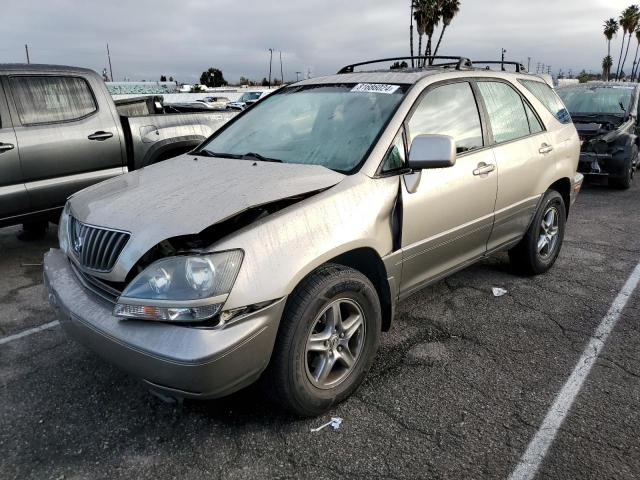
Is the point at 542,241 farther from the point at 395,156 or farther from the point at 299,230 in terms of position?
the point at 299,230

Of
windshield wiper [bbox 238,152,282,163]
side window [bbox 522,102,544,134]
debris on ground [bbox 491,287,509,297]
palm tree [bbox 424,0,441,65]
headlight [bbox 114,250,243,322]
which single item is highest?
palm tree [bbox 424,0,441,65]

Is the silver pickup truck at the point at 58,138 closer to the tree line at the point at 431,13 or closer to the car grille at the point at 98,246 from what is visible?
the car grille at the point at 98,246

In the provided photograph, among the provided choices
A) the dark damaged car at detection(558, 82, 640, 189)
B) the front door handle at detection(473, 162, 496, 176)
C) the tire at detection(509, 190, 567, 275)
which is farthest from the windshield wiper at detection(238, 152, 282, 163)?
the dark damaged car at detection(558, 82, 640, 189)

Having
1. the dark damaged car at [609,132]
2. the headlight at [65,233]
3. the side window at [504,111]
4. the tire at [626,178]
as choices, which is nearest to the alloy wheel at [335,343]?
the headlight at [65,233]

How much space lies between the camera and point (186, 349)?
82.3 inches

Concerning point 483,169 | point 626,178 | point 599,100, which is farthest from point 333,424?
point 599,100

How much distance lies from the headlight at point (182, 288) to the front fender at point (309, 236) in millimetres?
53

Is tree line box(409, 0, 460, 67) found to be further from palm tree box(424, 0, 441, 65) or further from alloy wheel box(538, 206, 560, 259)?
alloy wheel box(538, 206, 560, 259)

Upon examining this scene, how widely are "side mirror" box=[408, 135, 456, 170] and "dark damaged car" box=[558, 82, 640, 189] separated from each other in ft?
21.8

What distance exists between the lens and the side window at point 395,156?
2910 millimetres

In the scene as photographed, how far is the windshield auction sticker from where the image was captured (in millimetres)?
3283

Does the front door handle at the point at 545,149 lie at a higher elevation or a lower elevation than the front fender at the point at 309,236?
higher

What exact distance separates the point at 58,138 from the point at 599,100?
8.87 meters

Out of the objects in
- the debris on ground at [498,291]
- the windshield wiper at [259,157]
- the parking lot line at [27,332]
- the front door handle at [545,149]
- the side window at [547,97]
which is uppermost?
the side window at [547,97]
